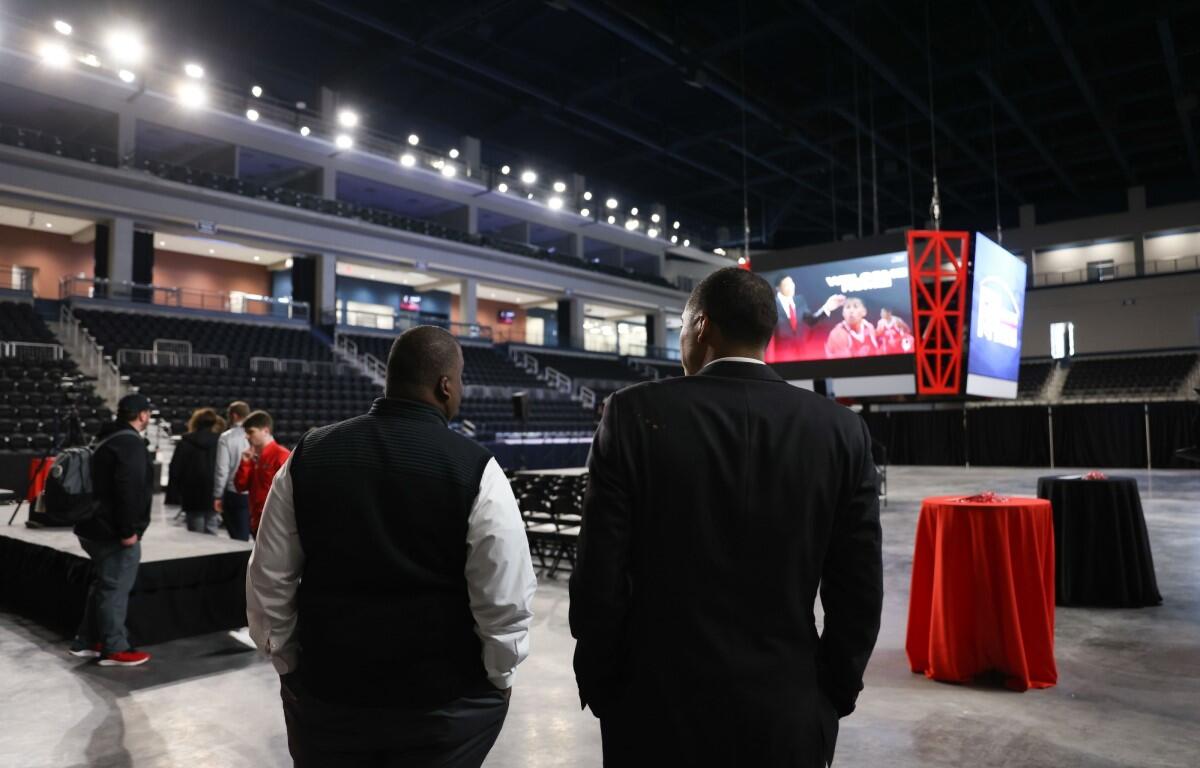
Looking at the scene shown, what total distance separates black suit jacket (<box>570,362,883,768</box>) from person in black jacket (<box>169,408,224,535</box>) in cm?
538

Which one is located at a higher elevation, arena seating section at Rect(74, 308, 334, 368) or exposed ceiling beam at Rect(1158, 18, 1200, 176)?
exposed ceiling beam at Rect(1158, 18, 1200, 176)

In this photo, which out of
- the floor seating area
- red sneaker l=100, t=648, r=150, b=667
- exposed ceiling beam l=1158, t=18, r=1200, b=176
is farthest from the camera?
exposed ceiling beam l=1158, t=18, r=1200, b=176

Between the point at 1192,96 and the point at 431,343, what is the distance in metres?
21.7

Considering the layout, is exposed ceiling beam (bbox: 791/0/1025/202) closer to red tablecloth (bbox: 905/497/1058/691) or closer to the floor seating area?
the floor seating area

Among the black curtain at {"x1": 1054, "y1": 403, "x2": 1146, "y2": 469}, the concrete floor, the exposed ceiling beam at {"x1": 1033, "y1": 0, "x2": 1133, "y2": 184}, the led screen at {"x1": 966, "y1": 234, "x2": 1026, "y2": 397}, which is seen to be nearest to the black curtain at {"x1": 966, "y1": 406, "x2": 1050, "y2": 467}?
the black curtain at {"x1": 1054, "y1": 403, "x2": 1146, "y2": 469}

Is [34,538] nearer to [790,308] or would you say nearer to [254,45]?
[790,308]

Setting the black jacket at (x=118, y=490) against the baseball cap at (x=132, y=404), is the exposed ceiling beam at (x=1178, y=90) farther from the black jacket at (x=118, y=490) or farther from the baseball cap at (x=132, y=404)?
the black jacket at (x=118, y=490)

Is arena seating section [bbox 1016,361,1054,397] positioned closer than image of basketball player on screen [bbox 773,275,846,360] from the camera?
No

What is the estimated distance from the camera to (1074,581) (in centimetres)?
501

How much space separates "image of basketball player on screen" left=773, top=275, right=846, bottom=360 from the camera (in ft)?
35.2

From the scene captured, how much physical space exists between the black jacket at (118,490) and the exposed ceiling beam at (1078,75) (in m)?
14.4

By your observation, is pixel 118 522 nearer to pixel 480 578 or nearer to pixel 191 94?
pixel 480 578

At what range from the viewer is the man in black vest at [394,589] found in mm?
1439

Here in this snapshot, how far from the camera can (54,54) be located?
1589cm
